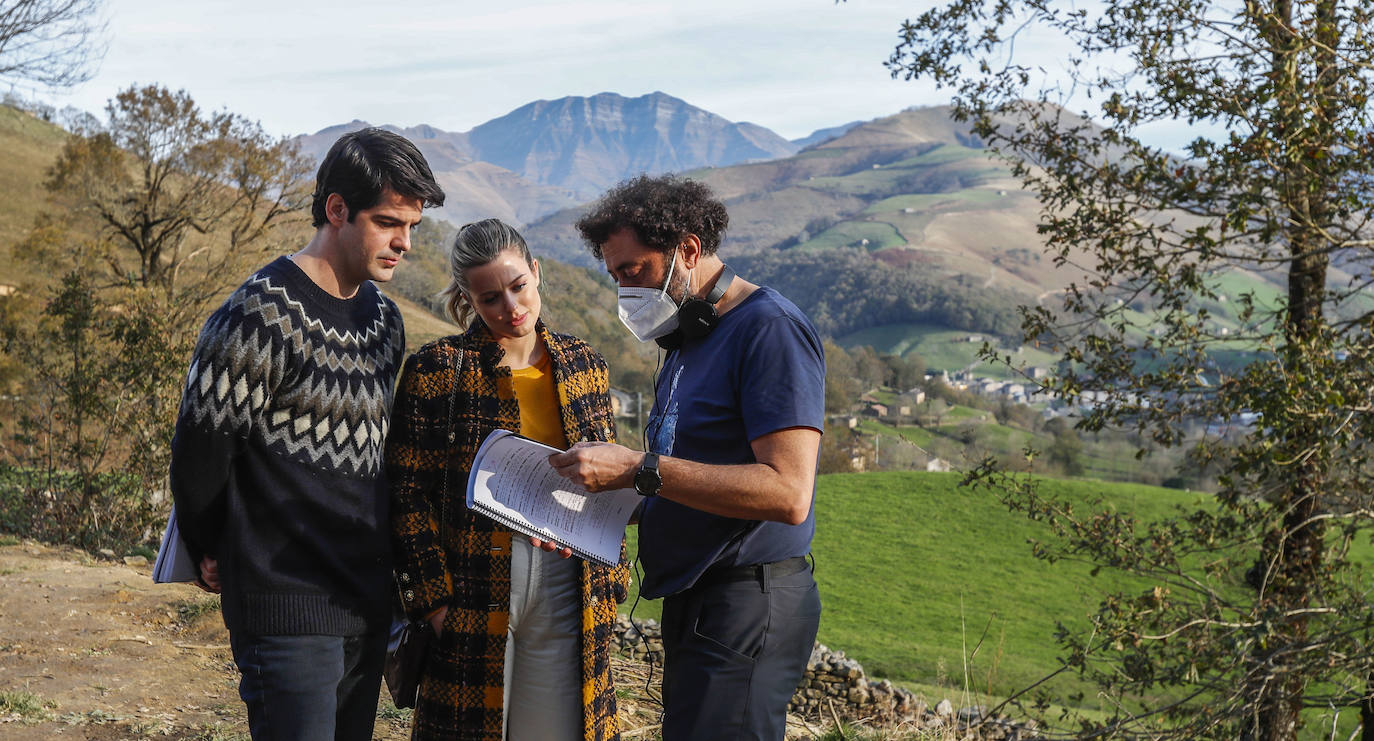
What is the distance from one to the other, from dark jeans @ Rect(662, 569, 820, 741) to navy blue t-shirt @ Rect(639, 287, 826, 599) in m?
0.07

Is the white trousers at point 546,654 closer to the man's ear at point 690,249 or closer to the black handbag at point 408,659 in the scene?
the black handbag at point 408,659

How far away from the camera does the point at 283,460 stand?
2309 millimetres

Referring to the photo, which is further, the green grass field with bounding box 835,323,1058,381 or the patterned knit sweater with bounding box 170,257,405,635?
the green grass field with bounding box 835,323,1058,381

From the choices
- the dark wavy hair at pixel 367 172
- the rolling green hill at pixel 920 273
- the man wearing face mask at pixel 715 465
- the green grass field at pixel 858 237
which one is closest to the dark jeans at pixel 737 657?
the man wearing face mask at pixel 715 465

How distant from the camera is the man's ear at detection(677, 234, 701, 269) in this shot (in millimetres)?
2443

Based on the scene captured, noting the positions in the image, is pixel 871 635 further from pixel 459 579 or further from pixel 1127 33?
pixel 459 579

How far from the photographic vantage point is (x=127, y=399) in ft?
31.2

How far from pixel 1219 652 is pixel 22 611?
701 cm

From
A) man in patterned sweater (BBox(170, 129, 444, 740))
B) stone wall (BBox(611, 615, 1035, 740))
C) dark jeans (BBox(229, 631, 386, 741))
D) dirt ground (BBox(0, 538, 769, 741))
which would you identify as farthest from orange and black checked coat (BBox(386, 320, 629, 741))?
stone wall (BBox(611, 615, 1035, 740))

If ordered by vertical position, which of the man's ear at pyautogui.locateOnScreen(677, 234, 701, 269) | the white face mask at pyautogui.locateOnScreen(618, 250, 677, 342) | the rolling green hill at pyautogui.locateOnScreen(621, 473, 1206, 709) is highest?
the man's ear at pyautogui.locateOnScreen(677, 234, 701, 269)

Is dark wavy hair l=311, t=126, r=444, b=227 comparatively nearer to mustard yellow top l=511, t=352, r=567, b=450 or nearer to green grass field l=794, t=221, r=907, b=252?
mustard yellow top l=511, t=352, r=567, b=450

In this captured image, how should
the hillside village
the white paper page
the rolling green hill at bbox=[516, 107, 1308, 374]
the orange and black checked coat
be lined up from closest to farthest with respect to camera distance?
the white paper page
the orange and black checked coat
the hillside village
the rolling green hill at bbox=[516, 107, 1308, 374]

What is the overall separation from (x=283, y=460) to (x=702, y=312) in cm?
101

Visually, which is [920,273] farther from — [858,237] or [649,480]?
[649,480]
